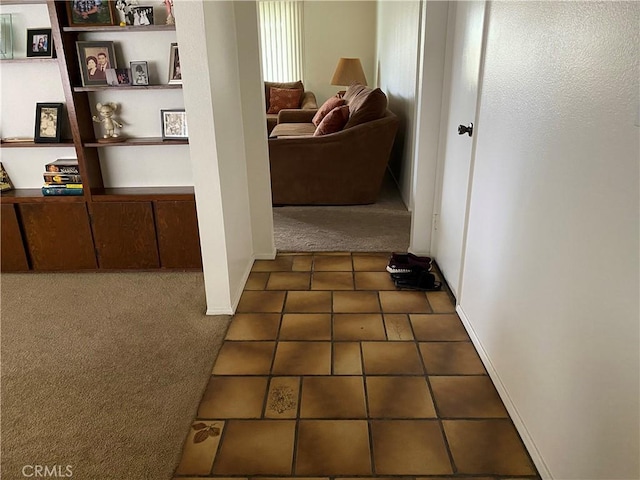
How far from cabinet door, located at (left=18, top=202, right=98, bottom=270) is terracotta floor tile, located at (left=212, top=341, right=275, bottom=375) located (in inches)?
52.0

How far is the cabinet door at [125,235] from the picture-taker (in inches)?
113

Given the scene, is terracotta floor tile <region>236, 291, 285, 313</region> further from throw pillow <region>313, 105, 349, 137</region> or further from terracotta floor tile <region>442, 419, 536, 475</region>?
throw pillow <region>313, 105, 349, 137</region>

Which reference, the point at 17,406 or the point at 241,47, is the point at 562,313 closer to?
the point at 17,406

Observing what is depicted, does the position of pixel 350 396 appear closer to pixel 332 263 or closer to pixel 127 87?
pixel 332 263

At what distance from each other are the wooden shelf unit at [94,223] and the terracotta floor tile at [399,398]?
59.7 inches

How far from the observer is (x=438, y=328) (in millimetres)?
2346

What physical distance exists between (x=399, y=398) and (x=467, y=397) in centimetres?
26

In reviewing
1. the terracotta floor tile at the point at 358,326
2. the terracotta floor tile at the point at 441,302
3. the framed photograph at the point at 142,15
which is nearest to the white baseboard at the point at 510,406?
the terracotta floor tile at the point at 441,302

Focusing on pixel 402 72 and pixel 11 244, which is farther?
pixel 402 72

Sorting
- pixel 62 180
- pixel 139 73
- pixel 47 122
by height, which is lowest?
pixel 62 180

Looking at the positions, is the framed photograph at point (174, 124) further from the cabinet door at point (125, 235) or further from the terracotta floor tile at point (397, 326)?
the terracotta floor tile at point (397, 326)

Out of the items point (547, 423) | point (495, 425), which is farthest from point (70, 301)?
point (547, 423)

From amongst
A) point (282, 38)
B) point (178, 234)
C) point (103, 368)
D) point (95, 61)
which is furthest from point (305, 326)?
point (282, 38)
